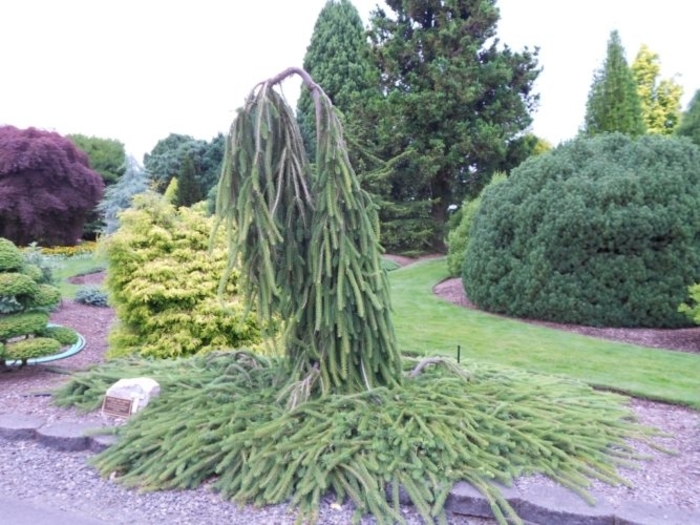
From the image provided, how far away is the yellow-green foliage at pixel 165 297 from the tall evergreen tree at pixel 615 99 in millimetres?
13546

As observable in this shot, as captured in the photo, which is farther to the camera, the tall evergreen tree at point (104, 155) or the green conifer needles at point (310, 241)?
the tall evergreen tree at point (104, 155)

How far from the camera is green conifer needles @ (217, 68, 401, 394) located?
360 cm

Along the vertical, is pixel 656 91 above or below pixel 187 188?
above

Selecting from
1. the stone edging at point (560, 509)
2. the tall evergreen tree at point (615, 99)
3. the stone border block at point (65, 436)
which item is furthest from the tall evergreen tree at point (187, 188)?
the stone edging at point (560, 509)

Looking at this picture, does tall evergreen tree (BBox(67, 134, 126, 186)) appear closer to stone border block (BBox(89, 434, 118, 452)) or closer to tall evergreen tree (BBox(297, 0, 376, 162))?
tall evergreen tree (BBox(297, 0, 376, 162))

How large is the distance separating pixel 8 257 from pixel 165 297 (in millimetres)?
1411

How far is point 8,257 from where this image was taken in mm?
5355

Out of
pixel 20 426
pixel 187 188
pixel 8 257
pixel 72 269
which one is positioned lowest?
pixel 20 426

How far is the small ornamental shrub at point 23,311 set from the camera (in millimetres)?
5137

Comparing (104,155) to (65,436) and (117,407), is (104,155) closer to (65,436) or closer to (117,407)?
(117,407)

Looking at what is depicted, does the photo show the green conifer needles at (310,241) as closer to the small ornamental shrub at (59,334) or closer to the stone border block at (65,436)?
the stone border block at (65,436)

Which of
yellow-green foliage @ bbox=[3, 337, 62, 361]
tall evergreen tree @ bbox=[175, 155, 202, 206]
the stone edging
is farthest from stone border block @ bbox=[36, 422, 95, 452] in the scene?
tall evergreen tree @ bbox=[175, 155, 202, 206]

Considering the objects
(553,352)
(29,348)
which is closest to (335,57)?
(553,352)

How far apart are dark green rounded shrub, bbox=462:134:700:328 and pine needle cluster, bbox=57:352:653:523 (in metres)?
4.06
